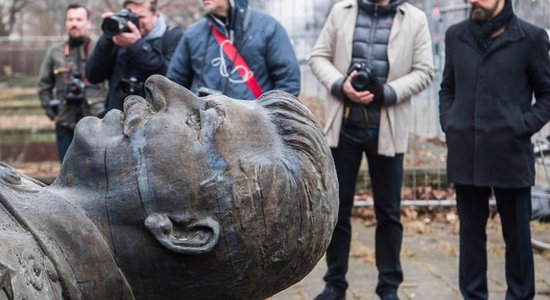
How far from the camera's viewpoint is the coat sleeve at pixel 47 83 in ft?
24.6

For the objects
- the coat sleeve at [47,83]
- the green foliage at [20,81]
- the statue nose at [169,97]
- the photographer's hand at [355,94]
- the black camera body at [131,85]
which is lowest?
the green foliage at [20,81]

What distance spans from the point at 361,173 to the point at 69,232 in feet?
23.8

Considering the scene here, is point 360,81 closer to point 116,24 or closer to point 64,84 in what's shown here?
point 116,24

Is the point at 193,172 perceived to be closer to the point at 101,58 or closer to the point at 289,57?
the point at 289,57

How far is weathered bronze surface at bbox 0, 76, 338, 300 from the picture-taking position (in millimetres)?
1788

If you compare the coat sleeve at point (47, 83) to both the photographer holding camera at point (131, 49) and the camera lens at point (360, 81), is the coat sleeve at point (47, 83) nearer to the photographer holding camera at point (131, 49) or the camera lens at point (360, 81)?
the photographer holding camera at point (131, 49)

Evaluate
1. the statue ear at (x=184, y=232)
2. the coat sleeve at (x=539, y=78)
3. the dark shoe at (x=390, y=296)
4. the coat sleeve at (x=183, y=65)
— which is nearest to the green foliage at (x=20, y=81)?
the coat sleeve at (x=183, y=65)

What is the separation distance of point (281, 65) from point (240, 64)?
22 centimetres

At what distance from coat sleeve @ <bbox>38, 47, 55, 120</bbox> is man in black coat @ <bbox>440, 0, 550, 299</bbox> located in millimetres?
3452

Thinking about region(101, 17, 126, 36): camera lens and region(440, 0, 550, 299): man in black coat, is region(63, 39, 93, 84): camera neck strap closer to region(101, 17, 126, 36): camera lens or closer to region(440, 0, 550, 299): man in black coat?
region(101, 17, 126, 36): camera lens

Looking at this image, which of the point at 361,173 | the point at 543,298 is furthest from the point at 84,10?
the point at 543,298

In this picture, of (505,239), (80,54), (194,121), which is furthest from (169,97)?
(80,54)

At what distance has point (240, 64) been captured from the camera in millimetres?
5148

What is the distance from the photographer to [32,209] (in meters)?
1.79
